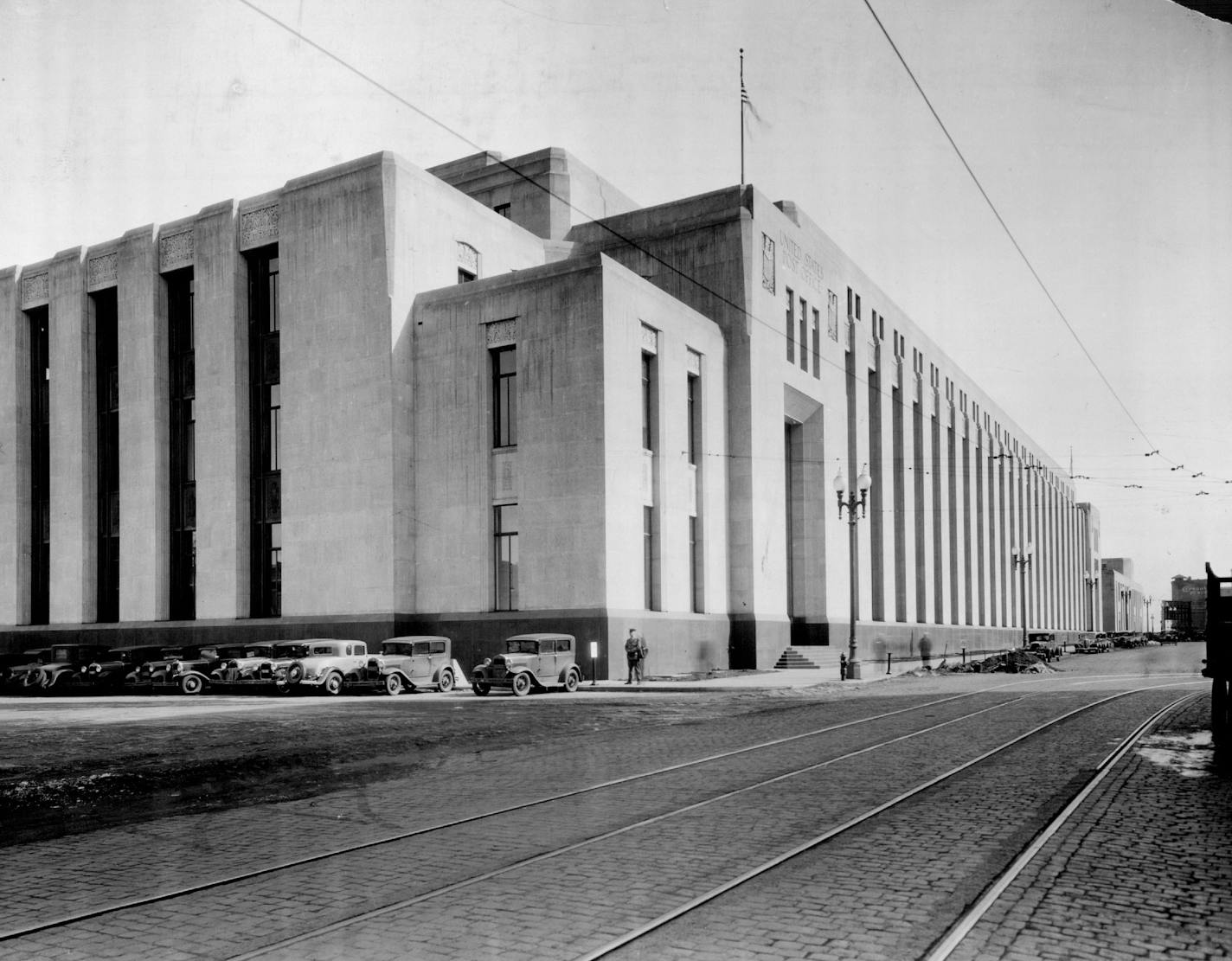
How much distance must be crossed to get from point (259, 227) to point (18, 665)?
18670mm

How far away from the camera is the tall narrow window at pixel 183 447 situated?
4391cm

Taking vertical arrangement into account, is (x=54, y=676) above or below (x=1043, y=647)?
above

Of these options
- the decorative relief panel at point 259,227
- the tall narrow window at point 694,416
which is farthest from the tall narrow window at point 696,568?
the decorative relief panel at point 259,227

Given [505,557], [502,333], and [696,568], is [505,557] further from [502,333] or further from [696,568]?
[502,333]

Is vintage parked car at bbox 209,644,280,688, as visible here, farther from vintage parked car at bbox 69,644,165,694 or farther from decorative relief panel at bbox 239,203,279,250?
decorative relief panel at bbox 239,203,279,250

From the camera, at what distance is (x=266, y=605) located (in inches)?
1651

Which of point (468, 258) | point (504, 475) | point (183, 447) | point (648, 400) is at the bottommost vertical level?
point (504, 475)

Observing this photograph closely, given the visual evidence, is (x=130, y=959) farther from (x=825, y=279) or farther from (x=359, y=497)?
(x=825, y=279)

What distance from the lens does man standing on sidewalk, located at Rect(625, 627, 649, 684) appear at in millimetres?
33250

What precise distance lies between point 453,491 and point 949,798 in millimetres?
29599

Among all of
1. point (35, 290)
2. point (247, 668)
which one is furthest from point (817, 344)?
point (35, 290)

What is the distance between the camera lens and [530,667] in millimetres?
29922

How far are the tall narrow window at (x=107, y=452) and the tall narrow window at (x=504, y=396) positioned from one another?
19.1 m

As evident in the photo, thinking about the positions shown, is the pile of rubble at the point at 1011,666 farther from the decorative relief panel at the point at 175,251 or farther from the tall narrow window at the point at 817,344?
the decorative relief panel at the point at 175,251
